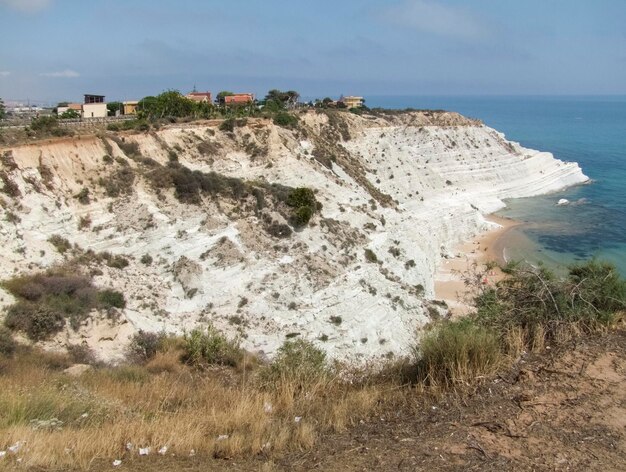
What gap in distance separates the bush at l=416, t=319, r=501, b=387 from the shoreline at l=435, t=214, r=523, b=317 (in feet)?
62.3

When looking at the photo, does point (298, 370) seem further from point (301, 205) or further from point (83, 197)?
point (301, 205)

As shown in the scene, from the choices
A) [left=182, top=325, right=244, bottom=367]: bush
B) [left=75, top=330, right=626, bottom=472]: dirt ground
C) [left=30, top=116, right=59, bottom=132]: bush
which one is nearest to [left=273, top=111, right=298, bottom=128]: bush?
[left=30, top=116, right=59, bottom=132]: bush

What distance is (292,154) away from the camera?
33656mm

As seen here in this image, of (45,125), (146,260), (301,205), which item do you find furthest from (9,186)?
(301,205)

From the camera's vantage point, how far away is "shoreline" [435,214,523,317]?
29.0 meters

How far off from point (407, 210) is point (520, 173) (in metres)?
29.2

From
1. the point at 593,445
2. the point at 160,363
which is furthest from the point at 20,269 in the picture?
the point at 593,445

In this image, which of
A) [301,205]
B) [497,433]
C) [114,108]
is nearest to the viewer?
[497,433]

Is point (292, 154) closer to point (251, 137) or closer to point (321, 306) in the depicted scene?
point (251, 137)

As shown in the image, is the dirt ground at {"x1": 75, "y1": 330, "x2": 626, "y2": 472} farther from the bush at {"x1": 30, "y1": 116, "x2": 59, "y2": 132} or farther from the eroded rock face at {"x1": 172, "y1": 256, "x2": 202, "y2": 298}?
the bush at {"x1": 30, "y1": 116, "x2": 59, "y2": 132}

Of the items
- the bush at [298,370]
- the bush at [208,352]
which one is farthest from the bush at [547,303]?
the bush at [208,352]

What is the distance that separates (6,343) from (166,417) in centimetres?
890

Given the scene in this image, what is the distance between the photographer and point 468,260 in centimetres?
3584

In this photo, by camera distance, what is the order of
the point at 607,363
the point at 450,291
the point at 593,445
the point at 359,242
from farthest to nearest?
the point at 450,291 < the point at 359,242 < the point at 607,363 < the point at 593,445
